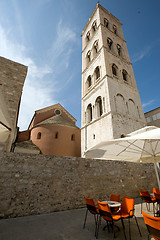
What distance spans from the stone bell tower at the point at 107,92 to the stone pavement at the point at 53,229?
7774 mm

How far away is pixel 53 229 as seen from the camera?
11.2 ft

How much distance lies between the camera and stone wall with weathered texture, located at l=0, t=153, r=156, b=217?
458cm

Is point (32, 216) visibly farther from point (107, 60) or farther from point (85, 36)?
point (85, 36)

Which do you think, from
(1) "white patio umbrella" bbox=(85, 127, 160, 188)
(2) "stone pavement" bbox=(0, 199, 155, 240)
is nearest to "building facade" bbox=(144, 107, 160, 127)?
(1) "white patio umbrella" bbox=(85, 127, 160, 188)

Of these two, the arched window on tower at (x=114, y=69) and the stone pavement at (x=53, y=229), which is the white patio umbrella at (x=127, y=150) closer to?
the stone pavement at (x=53, y=229)

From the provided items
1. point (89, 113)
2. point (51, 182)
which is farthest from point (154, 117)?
point (51, 182)

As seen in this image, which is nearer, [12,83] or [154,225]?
[154,225]

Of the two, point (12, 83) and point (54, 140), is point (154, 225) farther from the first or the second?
point (54, 140)

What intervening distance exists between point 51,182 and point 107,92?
10.5 meters

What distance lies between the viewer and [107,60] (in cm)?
1519

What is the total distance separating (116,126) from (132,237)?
896 centimetres

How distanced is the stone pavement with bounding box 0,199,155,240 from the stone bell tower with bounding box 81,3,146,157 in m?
7.77

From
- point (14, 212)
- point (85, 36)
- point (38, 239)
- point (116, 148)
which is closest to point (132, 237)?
point (38, 239)

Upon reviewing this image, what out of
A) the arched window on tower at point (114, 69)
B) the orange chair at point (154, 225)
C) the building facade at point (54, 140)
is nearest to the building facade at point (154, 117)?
the arched window on tower at point (114, 69)
